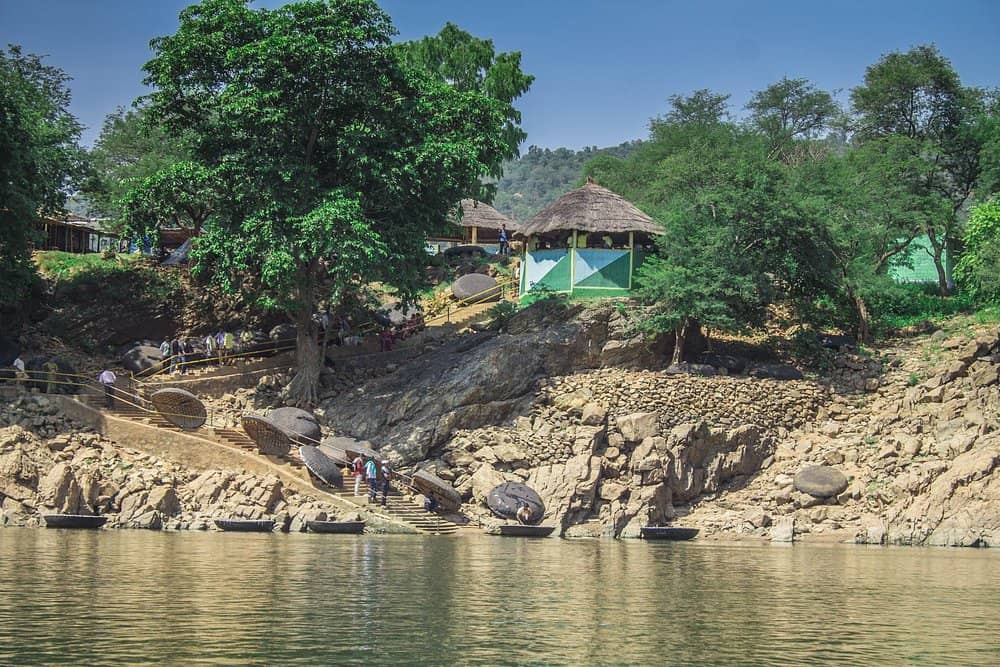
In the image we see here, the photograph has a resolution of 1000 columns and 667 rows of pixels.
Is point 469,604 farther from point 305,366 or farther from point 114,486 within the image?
point 305,366

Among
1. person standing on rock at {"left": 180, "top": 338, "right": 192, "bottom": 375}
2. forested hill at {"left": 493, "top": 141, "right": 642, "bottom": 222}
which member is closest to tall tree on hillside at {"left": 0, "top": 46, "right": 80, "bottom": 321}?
person standing on rock at {"left": 180, "top": 338, "right": 192, "bottom": 375}

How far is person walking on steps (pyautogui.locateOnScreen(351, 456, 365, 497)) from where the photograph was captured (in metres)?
29.2

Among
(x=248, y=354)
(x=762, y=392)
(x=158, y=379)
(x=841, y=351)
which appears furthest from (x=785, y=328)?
(x=158, y=379)

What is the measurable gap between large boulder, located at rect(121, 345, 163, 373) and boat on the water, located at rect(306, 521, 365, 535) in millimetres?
10217

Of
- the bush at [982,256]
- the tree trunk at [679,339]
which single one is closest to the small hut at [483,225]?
the tree trunk at [679,339]

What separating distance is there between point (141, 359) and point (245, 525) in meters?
10.5

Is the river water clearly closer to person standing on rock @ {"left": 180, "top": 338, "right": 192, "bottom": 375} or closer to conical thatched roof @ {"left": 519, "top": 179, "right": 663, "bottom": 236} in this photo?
person standing on rock @ {"left": 180, "top": 338, "right": 192, "bottom": 375}

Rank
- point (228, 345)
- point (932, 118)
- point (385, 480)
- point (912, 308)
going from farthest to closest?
point (932, 118), point (912, 308), point (228, 345), point (385, 480)

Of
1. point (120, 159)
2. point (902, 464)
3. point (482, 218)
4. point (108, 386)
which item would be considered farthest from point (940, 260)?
point (120, 159)

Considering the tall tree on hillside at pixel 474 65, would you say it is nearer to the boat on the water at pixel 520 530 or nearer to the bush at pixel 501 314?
the bush at pixel 501 314

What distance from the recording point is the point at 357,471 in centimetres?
2975

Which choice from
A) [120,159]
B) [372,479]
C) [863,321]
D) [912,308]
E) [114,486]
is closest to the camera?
[114,486]

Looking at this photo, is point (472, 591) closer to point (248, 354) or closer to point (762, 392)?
point (762, 392)

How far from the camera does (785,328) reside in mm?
37625
